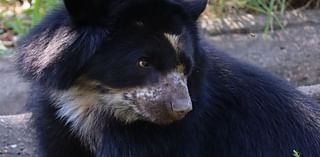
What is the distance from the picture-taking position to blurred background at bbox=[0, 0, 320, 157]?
5.64 meters

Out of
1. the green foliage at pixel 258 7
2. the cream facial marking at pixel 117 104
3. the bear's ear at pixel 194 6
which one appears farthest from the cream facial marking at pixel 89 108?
the green foliage at pixel 258 7

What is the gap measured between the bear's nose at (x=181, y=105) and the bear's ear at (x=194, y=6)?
15.7 inches

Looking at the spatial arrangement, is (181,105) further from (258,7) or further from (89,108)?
(258,7)

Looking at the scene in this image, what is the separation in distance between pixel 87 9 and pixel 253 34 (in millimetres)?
3320

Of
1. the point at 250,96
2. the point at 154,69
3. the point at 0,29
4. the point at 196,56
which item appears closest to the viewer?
the point at 154,69

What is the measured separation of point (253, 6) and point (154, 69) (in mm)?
3529

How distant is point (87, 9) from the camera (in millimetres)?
3061

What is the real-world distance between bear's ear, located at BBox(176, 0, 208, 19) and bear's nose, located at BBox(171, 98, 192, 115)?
0.40 meters

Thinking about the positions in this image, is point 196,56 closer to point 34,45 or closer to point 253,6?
point 34,45

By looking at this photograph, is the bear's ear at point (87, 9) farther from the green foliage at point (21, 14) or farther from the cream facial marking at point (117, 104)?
the green foliage at point (21, 14)

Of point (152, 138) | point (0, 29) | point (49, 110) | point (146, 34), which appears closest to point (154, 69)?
point (146, 34)

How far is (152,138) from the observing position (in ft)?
11.0

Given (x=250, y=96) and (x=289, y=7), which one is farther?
(x=289, y=7)

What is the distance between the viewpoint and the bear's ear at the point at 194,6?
326cm
